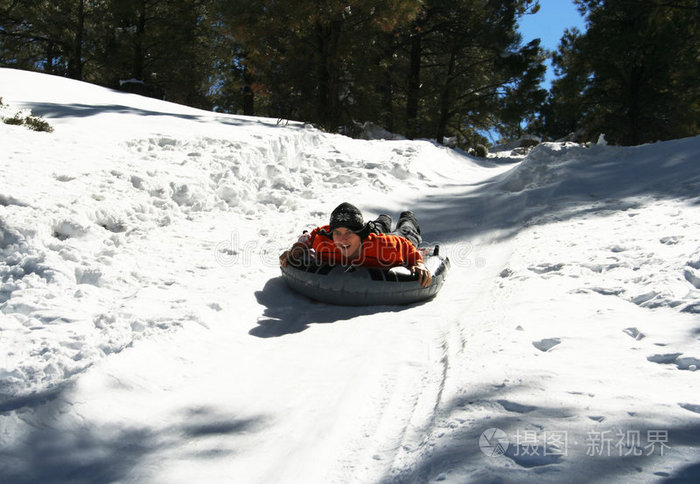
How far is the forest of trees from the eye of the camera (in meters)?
14.3

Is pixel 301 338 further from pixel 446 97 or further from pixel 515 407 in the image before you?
pixel 446 97

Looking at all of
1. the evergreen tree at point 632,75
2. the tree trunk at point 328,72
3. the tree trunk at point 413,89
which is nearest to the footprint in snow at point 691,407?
the tree trunk at point 328,72

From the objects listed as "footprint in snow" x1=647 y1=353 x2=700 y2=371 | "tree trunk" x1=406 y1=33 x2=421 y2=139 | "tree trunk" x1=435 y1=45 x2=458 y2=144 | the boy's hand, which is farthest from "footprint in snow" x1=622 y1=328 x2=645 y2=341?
"tree trunk" x1=406 y1=33 x2=421 y2=139

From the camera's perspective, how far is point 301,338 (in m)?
4.15

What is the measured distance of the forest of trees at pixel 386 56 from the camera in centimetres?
1430

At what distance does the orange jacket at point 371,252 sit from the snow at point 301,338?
1.58 ft

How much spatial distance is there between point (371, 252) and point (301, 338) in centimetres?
126

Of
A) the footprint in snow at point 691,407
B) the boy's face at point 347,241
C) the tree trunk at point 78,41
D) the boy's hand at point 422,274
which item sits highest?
the tree trunk at point 78,41

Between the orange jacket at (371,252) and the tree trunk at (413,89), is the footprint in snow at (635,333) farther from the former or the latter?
the tree trunk at (413,89)

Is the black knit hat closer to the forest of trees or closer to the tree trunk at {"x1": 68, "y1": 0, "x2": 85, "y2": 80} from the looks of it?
the forest of trees

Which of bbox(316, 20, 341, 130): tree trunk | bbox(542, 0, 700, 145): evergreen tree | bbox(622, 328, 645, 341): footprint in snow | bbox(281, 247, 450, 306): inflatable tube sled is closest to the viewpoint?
bbox(622, 328, 645, 341): footprint in snow

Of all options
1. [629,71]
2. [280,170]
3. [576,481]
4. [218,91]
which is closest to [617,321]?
[576,481]

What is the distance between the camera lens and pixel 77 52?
1844 cm

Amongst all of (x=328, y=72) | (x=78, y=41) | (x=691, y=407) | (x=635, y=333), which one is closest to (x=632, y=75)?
(x=328, y=72)
